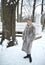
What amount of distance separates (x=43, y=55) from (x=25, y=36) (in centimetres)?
24

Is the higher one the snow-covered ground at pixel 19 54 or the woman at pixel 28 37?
the woman at pixel 28 37

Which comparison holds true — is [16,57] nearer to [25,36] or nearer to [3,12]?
[25,36]

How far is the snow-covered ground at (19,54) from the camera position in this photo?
45.3 inches

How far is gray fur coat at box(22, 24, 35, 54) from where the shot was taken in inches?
44.6

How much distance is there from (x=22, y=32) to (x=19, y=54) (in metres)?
0.21

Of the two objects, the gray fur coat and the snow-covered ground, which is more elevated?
the gray fur coat

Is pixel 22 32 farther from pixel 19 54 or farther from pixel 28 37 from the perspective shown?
pixel 19 54

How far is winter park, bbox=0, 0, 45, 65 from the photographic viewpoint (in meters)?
1.14

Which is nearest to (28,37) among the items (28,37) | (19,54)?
(28,37)

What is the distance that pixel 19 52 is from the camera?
1.18 meters

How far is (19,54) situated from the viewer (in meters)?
1.18

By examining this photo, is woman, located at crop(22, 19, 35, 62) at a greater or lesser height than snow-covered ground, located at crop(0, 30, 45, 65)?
greater

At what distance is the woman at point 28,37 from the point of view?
112cm

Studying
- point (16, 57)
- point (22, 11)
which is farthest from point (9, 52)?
point (22, 11)
